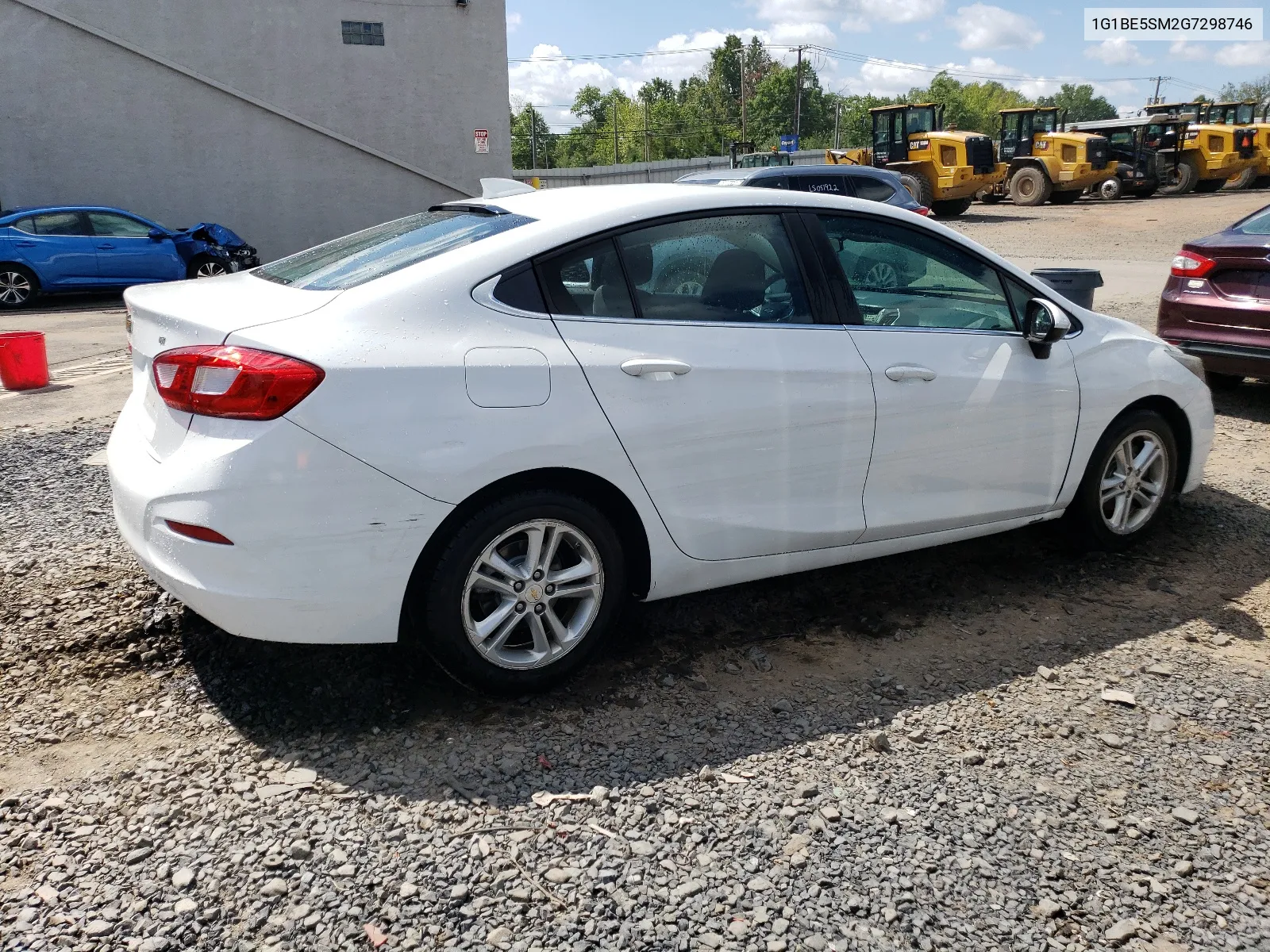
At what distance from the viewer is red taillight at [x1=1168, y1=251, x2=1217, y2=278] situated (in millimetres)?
7383

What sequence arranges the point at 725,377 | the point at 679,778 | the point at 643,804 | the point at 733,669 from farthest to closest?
1. the point at 733,669
2. the point at 725,377
3. the point at 679,778
4. the point at 643,804

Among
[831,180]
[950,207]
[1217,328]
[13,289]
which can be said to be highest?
[831,180]

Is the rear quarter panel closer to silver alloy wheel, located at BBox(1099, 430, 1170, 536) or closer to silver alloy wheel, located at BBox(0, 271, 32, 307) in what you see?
silver alloy wheel, located at BBox(1099, 430, 1170, 536)

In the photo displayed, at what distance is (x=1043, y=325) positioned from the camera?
421 centimetres

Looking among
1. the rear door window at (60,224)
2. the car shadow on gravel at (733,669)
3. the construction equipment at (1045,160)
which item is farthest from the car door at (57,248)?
the construction equipment at (1045,160)

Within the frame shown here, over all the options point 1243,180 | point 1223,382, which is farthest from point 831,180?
point 1243,180

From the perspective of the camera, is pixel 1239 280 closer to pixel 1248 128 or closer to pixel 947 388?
pixel 947 388

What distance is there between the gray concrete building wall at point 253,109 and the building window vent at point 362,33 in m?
0.12

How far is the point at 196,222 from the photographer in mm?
21375

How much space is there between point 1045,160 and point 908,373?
3123 cm

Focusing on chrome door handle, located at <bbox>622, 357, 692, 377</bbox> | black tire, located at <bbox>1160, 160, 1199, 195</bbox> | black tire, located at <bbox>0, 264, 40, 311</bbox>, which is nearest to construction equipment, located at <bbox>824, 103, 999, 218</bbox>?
black tire, located at <bbox>1160, 160, 1199, 195</bbox>

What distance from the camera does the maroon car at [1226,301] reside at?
702 cm

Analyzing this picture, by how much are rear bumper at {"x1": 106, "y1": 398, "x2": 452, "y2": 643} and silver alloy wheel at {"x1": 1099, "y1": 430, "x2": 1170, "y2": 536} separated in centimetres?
309

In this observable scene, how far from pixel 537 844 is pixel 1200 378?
153 inches
